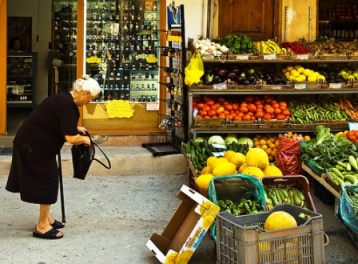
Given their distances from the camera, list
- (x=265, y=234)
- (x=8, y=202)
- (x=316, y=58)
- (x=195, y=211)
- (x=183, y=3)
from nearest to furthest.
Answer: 1. (x=265, y=234)
2. (x=195, y=211)
3. (x=8, y=202)
4. (x=316, y=58)
5. (x=183, y=3)

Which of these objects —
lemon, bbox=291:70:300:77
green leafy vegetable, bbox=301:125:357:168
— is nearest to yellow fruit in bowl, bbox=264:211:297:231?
green leafy vegetable, bbox=301:125:357:168

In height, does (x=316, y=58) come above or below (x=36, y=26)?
below

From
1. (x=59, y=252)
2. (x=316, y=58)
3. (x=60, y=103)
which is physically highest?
(x=316, y=58)

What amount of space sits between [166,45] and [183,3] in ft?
2.41

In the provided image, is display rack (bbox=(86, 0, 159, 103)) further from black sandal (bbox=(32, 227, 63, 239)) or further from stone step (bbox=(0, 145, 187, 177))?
black sandal (bbox=(32, 227, 63, 239))

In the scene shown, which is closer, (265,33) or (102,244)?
(102,244)

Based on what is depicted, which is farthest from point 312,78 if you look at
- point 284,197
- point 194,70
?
point 284,197

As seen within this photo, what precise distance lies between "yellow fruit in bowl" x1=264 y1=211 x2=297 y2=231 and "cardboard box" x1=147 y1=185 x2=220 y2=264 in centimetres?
51

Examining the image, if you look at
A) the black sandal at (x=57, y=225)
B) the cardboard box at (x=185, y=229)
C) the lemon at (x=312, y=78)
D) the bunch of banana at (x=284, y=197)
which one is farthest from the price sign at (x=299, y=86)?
the black sandal at (x=57, y=225)

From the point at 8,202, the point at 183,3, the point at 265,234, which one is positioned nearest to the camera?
the point at 265,234

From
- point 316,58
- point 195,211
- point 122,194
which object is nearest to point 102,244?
point 195,211

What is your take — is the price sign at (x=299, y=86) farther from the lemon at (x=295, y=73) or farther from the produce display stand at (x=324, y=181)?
the produce display stand at (x=324, y=181)

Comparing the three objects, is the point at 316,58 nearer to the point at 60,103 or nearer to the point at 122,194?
the point at 122,194

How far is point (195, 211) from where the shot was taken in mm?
5738
